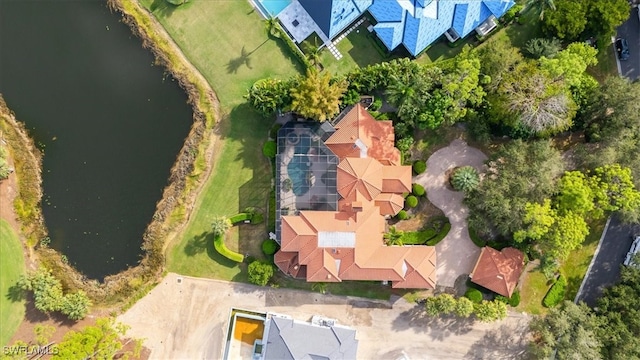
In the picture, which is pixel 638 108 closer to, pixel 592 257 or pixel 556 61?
pixel 556 61

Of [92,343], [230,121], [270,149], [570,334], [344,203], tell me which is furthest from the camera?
[230,121]

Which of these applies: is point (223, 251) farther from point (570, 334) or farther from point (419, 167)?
point (570, 334)

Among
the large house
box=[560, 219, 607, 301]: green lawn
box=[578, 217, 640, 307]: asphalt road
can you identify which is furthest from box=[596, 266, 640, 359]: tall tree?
the large house

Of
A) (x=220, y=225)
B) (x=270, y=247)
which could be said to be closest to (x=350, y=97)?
(x=270, y=247)

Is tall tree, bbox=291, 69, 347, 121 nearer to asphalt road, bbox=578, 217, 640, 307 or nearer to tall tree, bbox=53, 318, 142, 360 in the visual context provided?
tall tree, bbox=53, 318, 142, 360

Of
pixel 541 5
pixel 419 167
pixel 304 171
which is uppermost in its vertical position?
pixel 304 171

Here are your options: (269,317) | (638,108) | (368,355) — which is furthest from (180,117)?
(638,108)
